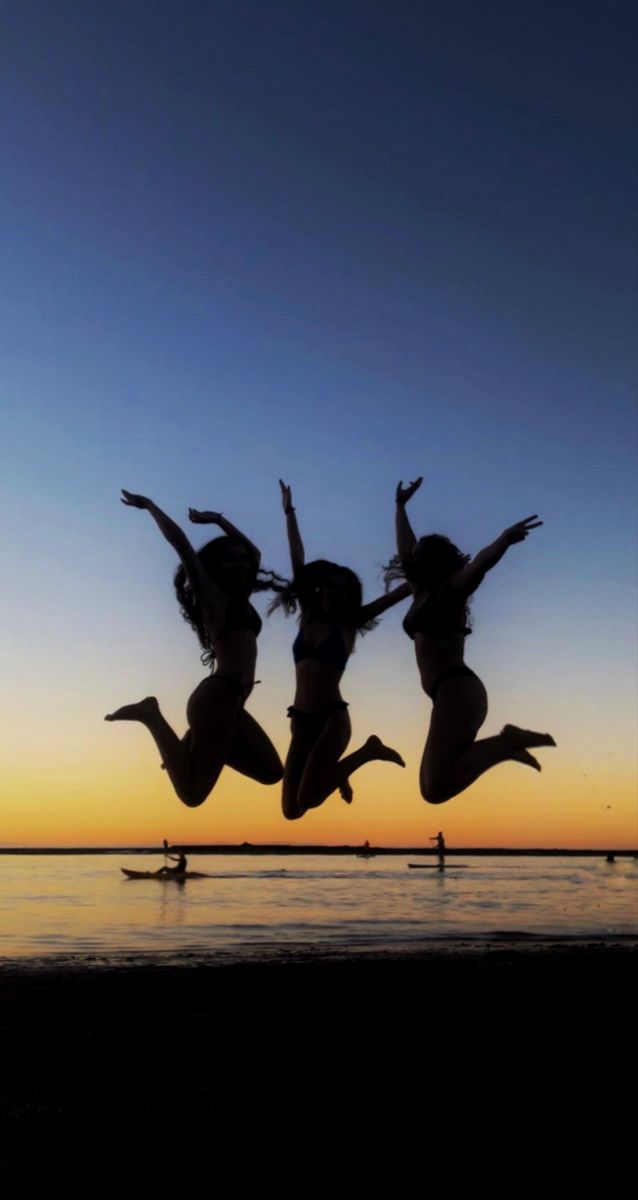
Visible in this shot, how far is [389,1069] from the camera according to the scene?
13117 mm

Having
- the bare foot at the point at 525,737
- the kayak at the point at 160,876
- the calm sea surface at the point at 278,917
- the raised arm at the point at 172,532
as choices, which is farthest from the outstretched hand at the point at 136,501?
the kayak at the point at 160,876

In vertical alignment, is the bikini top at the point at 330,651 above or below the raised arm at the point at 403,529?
A: below

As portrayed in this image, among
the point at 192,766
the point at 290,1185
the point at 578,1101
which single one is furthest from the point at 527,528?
the point at 578,1101

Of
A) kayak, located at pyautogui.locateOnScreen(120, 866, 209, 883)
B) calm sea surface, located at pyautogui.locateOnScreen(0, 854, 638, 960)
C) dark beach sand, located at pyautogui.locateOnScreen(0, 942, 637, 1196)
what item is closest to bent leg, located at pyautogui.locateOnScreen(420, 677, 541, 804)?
dark beach sand, located at pyautogui.locateOnScreen(0, 942, 637, 1196)

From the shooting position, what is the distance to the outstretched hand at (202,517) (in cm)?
790

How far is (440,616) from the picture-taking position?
789 centimetres

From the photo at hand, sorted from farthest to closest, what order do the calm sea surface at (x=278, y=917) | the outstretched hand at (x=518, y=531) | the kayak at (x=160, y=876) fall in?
the kayak at (x=160, y=876) < the calm sea surface at (x=278, y=917) < the outstretched hand at (x=518, y=531)

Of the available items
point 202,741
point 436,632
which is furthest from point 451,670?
point 202,741

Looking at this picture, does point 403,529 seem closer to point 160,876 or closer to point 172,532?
point 172,532

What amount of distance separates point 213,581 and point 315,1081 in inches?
303

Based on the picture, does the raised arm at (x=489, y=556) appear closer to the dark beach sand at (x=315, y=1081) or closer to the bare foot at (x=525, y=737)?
the bare foot at (x=525, y=737)

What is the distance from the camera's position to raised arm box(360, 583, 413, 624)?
324 inches

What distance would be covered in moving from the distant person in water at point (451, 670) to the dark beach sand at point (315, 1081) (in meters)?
3.88

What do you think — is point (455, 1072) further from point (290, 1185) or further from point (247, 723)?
point (247, 723)
